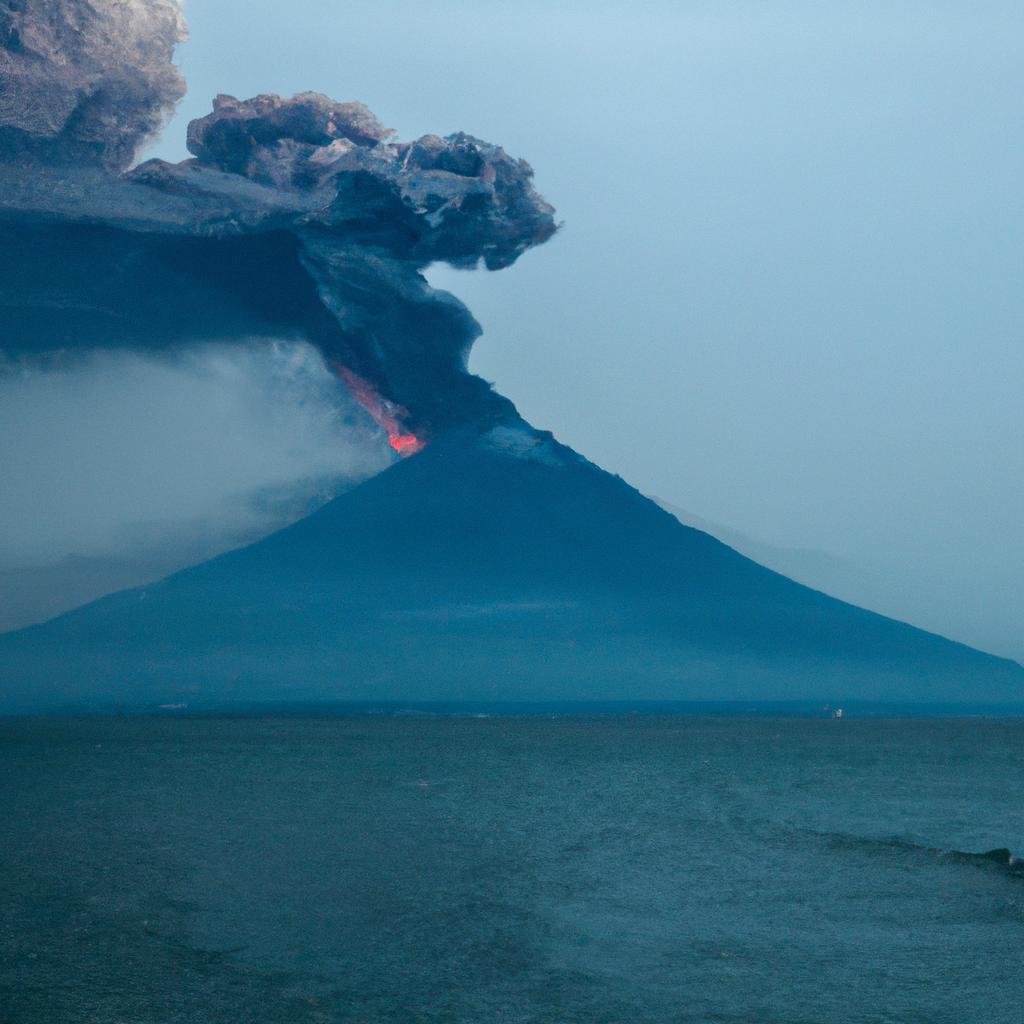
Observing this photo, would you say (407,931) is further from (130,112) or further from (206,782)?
(130,112)

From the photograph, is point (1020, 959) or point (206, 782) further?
point (206, 782)

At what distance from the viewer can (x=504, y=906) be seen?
17.1m

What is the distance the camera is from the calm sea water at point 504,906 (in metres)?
11.6

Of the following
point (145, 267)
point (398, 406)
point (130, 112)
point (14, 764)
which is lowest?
point (14, 764)

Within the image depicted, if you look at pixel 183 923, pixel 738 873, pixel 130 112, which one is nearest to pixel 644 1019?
pixel 183 923

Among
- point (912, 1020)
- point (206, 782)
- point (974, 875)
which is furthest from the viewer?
point (206, 782)

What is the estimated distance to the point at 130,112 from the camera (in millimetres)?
88250

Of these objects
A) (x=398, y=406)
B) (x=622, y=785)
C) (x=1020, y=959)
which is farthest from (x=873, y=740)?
(x=1020, y=959)

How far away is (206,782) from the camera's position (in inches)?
1732

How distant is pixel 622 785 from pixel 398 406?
75611mm

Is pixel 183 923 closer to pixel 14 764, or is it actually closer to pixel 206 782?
pixel 206 782

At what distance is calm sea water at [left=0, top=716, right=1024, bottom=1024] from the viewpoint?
11.6 meters

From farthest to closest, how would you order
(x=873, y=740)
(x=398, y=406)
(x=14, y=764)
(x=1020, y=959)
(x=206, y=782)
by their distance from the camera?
(x=398, y=406), (x=873, y=740), (x=14, y=764), (x=206, y=782), (x=1020, y=959)

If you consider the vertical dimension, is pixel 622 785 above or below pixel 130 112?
below
